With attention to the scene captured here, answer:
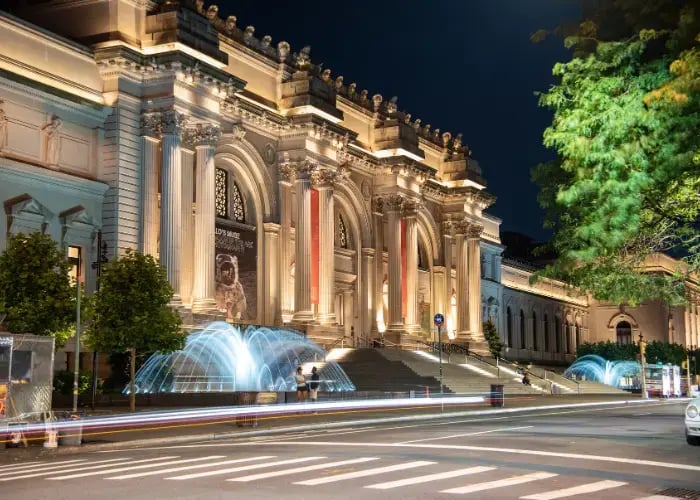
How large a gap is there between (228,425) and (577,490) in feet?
57.1

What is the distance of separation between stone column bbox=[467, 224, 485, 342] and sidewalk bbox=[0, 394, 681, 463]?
3928cm

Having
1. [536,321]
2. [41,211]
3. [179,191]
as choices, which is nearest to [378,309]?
[179,191]

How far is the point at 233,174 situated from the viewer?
189 feet

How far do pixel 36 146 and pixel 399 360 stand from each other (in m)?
23.4

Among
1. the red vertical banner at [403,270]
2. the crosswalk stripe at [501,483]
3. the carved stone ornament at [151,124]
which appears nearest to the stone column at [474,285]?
the red vertical banner at [403,270]

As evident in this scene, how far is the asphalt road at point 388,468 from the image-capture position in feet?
47.9

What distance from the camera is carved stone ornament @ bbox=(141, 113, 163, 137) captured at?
4731 centimetres

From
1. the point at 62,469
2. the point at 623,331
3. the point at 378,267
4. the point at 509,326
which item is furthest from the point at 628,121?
the point at 623,331

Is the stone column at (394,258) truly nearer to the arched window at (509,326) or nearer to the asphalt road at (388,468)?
the arched window at (509,326)

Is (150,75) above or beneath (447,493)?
above

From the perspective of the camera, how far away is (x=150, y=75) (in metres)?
47.8

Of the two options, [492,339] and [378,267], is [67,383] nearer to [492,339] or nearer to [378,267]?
[378,267]

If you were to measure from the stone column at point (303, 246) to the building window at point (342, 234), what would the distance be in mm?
10619

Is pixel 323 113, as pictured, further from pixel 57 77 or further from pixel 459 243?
pixel 459 243
